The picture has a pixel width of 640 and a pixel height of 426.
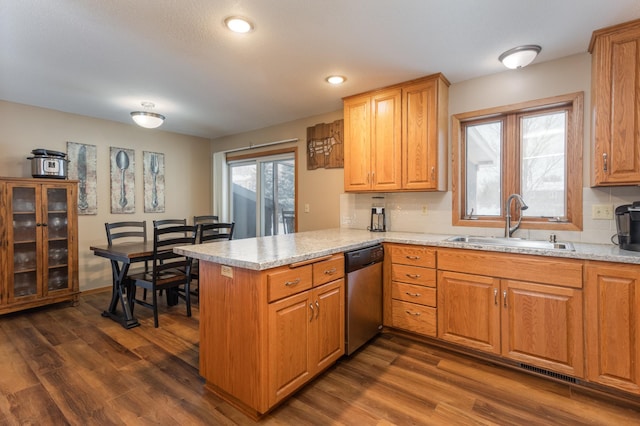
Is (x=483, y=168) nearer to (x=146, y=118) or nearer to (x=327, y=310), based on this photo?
(x=327, y=310)

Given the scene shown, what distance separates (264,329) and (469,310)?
1565 mm

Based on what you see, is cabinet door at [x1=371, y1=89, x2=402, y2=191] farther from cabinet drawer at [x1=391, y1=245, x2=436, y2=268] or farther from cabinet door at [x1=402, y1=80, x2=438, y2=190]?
cabinet drawer at [x1=391, y1=245, x2=436, y2=268]

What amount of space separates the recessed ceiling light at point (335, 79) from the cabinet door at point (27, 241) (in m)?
3.23

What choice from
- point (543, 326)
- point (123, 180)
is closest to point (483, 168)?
point (543, 326)

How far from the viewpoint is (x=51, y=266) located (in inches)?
133

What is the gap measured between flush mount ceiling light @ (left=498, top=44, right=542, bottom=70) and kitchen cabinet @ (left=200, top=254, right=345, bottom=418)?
1.99 meters

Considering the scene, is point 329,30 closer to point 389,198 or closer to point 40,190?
point 389,198

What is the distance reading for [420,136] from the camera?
109 inches

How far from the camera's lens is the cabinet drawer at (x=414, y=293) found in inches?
97.0

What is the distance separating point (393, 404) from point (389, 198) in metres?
1.98

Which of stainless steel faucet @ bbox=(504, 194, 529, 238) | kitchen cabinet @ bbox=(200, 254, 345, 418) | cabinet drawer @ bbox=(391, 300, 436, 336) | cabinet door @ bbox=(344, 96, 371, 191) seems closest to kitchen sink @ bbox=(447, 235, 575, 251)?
stainless steel faucet @ bbox=(504, 194, 529, 238)

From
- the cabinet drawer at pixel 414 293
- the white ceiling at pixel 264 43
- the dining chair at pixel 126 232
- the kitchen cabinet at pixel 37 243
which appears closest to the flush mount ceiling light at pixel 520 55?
the white ceiling at pixel 264 43

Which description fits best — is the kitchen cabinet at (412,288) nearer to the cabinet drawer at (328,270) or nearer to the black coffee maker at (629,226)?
the cabinet drawer at (328,270)

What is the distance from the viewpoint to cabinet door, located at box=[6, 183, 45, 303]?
10.6ft
